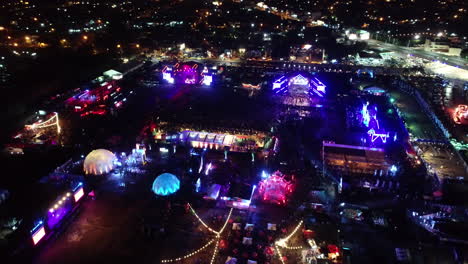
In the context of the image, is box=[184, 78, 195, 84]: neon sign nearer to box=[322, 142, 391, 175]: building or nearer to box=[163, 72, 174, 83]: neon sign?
box=[163, 72, 174, 83]: neon sign

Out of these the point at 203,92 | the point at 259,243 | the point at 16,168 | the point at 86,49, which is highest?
the point at 86,49

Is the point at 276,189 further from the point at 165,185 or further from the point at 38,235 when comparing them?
the point at 38,235

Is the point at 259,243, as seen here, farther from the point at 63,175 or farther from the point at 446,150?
the point at 446,150

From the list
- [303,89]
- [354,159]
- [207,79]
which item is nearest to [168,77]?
[207,79]

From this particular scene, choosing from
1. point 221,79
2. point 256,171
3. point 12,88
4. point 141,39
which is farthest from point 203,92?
point 141,39

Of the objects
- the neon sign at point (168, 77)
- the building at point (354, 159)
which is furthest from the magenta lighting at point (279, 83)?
the neon sign at point (168, 77)
